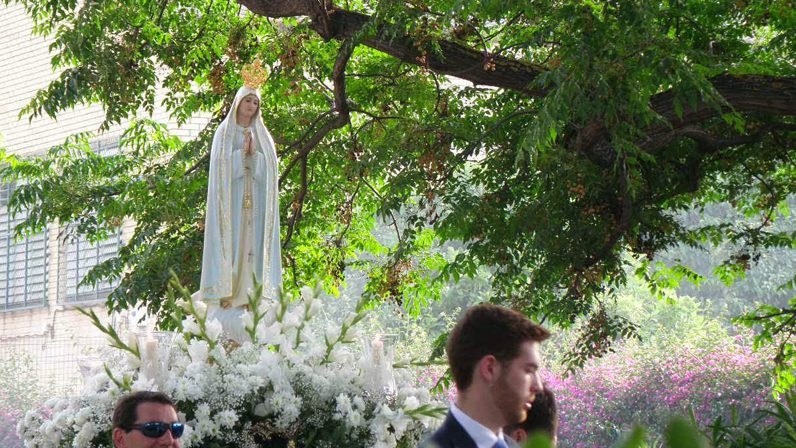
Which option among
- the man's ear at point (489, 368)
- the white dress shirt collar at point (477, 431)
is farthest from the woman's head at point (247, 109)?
the white dress shirt collar at point (477, 431)

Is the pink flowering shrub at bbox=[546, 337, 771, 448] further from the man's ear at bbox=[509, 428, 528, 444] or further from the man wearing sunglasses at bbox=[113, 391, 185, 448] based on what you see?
the man's ear at bbox=[509, 428, 528, 444]

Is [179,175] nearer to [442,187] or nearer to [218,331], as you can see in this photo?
[442,187]

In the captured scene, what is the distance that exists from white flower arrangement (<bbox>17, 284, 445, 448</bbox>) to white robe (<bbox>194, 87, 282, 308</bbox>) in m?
2.79

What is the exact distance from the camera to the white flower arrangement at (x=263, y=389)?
6367mm

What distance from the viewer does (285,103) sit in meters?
17.7

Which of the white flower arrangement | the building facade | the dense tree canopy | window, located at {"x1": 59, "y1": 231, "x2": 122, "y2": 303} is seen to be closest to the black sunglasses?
the white flower arrangement

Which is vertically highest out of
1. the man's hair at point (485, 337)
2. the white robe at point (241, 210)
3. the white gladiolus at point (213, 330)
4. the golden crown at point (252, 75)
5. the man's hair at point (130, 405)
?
the golden crown at point (252, 75)

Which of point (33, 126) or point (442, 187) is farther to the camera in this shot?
point (33, 126)

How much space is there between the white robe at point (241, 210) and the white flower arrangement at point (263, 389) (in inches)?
110

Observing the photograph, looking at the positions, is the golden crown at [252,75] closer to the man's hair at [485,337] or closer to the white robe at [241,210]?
the white robe at [241,210]

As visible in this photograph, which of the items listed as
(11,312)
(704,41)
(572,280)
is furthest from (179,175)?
(11,312)

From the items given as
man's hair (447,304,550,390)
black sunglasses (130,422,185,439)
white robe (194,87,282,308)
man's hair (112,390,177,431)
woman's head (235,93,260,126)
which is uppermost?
woman's head (235,93,260,126)

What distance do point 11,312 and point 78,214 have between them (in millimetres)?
18104

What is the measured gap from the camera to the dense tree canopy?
37.1 feet
